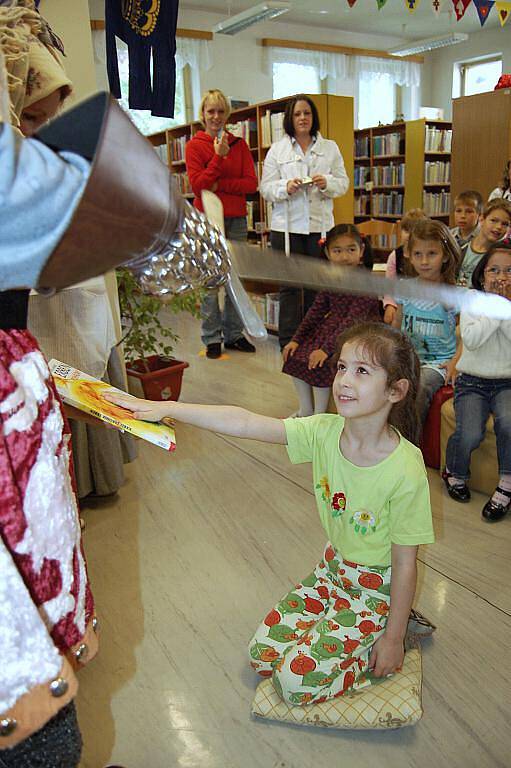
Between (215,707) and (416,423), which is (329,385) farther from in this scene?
(215,707)

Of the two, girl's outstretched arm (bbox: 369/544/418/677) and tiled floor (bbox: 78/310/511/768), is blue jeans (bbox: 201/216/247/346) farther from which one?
girl's outstretched arm (bbox: 369/544/418/677)

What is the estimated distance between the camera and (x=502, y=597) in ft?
5.35

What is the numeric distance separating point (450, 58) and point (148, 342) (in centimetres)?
816

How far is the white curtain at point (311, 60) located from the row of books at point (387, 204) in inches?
83.8

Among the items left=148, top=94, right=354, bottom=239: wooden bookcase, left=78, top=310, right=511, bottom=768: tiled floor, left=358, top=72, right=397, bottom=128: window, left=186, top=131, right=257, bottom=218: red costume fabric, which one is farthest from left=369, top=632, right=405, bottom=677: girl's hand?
left=358, top=72, right=397, bottom=128: window

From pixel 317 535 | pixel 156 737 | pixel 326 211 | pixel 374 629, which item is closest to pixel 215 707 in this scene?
pixel 156 737

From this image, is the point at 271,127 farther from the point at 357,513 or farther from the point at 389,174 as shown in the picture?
the point at 357,513

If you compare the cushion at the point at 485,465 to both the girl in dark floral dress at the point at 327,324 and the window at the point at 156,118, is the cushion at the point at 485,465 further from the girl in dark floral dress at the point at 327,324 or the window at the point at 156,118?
the window at the point at 156,118

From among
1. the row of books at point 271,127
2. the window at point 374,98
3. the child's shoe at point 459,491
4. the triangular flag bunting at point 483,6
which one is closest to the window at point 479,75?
the window at point 374,98

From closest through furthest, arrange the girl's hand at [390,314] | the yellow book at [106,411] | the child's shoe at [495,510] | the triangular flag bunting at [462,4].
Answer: the yellow book at [106,411]
the child's shoe at [495,510]
the girl's hand at [390,314]
the triangular flag bunting at [462,4]

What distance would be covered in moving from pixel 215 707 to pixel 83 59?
2.03m

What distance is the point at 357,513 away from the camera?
1.33 meters

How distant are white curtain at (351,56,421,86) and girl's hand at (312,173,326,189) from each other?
587cm

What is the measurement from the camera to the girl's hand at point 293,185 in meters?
3.69
